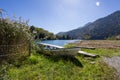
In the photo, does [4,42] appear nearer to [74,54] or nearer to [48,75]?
[48,75]

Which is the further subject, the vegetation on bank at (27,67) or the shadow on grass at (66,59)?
the shadow on grass at (66,59)

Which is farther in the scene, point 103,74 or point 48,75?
point 103,74

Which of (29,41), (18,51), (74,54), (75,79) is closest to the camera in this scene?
(75,79)

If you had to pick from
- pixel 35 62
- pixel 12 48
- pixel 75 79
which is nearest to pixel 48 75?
pixel 75 79

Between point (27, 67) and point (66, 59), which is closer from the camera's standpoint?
point (27, 67)

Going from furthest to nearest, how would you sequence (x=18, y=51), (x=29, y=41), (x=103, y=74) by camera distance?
(x=29, y=41)
(x=18, y=51)
(x=103, y=74)

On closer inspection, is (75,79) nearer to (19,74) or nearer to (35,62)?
Result: (19,74)

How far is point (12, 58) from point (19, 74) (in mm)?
1950

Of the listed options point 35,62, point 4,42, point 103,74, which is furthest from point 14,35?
point 103,74

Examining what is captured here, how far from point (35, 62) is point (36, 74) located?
2.03 metres

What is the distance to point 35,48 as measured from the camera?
11.4 m

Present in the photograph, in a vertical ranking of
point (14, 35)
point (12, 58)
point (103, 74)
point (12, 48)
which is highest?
point (14, 35)

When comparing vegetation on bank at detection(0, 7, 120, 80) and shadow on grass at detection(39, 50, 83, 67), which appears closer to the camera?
Answer: vegetation on bank at detection(0, 7, 120, 80)

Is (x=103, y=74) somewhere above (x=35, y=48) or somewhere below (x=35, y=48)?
below
